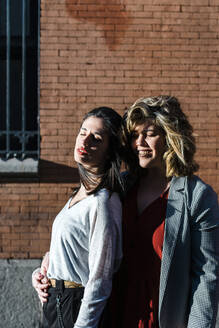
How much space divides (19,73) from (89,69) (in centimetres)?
95

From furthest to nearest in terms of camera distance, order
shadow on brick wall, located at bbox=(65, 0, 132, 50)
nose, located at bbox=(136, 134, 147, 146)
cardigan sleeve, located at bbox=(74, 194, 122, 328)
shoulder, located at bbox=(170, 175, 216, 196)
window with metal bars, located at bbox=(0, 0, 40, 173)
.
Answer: window with metal bars, located at bbox=(0, 0, 40, 173) → shadow on brick wall, located at bbox=(65, 0, 132, 50) → nose, located at bbox=(136, 134, 147, 146) → shoulder, located at bbox=(170, 175, 216, 196) → cardigan sleeve, located at bbox=(74, 194, 122, 328)

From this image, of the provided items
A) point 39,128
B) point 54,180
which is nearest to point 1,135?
point 39,128

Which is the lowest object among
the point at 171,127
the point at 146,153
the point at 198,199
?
the point at 198,199

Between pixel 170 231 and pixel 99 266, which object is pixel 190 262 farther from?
pixel 99 266

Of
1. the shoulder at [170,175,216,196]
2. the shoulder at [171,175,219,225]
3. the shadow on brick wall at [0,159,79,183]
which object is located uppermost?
the shoulder at [170,175,216,196]

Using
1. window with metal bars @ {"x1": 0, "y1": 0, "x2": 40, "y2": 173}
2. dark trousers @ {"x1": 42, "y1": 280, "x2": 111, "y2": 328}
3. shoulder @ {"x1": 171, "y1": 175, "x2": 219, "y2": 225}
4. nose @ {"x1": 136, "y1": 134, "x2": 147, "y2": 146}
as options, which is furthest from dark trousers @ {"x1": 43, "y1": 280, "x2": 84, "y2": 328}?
window with metal bars @ {"x1": 0, "y1": 0, "x2": 40, "y2": 173}

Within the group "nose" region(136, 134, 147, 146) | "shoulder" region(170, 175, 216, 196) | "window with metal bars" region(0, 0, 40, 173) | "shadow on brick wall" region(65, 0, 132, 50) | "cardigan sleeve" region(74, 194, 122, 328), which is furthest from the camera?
"window with metal bars" region(0, 0, 40, 173)

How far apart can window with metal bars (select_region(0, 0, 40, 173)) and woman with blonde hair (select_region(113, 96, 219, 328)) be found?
3.34 m

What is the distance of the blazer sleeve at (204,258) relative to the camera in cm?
206

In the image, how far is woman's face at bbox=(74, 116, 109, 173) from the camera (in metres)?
2.20

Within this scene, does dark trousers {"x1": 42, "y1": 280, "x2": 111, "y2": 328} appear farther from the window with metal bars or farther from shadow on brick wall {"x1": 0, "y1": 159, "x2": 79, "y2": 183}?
the window with metal bars

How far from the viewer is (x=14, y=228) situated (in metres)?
5.21

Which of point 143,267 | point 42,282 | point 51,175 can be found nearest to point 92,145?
point 143,267

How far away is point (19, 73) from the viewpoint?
18.2 ft
